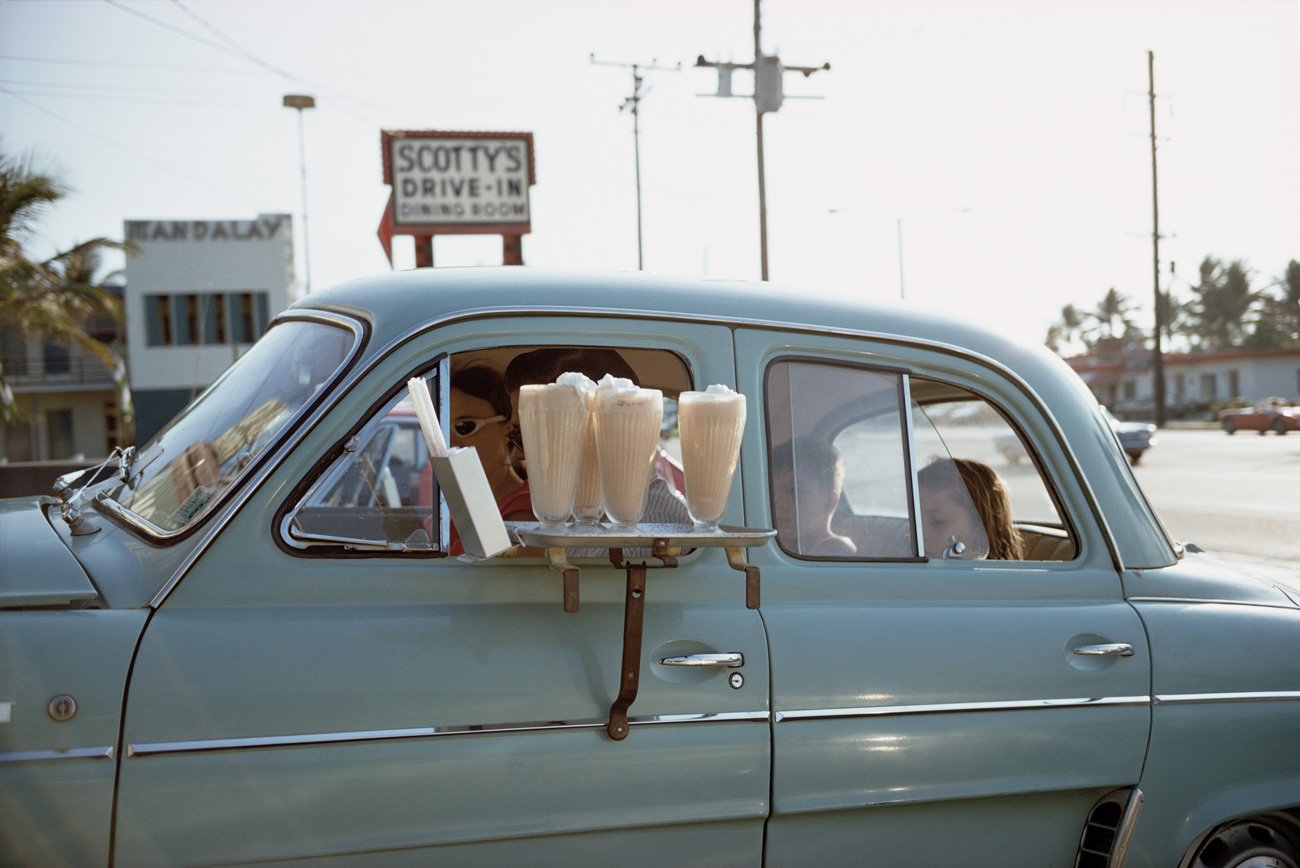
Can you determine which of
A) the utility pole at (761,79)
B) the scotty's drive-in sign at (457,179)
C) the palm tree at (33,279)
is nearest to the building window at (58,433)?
the palm tree at (33,279)

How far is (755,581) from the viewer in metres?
1.93

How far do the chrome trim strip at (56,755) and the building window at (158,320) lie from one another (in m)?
33.0

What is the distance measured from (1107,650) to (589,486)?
1263 millimetres

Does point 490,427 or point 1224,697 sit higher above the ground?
point 490,427

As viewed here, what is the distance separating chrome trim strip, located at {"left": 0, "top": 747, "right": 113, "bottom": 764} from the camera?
5.43ft

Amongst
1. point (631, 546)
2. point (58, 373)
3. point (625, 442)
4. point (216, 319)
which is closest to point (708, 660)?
point (631, 546)

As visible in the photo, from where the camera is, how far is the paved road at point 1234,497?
1021 cm

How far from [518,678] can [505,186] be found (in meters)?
9.08

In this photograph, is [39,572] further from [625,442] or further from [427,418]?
[625,442]

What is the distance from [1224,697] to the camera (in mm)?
2318

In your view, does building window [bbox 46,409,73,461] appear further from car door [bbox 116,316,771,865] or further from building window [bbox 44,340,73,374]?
car door [bbox 116,316,771,865]

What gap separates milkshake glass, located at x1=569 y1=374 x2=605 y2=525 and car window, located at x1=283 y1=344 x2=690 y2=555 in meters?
0.27

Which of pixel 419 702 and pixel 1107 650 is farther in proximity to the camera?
pixel 1107 650

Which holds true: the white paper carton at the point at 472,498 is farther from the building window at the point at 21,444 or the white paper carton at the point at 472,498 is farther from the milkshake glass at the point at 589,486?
the building window at the point at 21,444
